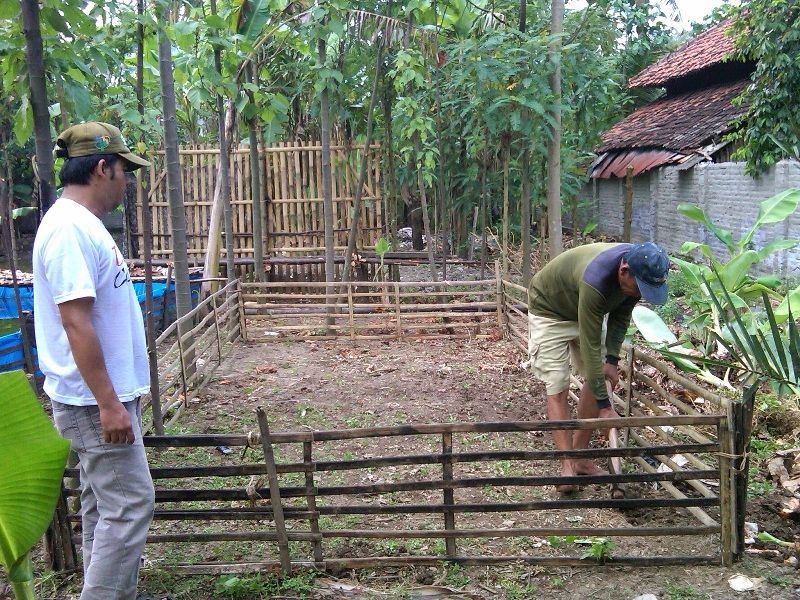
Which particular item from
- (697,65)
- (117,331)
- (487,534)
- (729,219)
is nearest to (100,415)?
(117,331)

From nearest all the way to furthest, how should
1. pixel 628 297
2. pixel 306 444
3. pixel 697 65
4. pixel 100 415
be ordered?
pixel 100 415 < pixel 306 444 < pixel 628 297 < pixel 697 65

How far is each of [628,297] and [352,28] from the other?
20.7 feet

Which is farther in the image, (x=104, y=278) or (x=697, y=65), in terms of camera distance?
(x=697, y=65)

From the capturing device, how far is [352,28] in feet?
30.3

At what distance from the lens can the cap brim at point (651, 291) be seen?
3683mm

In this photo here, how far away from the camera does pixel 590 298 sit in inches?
155

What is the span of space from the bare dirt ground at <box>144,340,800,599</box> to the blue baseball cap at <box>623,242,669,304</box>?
→ 4.13 feet

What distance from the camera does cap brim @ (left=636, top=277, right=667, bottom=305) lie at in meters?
3.68

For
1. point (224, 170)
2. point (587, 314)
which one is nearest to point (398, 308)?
point (224, 170)

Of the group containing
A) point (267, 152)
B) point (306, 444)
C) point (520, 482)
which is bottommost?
point (520, 482)

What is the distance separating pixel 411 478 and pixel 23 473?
3001 mm

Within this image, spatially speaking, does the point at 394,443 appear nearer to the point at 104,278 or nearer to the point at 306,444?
the point at 306,444

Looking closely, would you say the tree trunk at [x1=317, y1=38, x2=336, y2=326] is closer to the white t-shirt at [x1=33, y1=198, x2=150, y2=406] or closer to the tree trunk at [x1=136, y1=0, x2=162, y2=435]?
the tree trunk at [x1=136, y1=0, x2=162, y2=435]

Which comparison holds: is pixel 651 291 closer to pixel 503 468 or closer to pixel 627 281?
pixel 627 281
